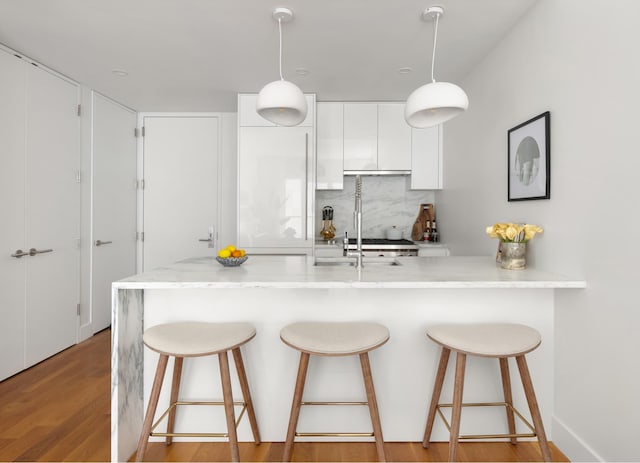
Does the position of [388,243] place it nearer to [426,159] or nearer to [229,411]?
[426,159]

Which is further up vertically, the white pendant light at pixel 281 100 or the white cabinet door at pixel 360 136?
the white cabinet door at pixel 360 136

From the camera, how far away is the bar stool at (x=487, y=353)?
159 cm

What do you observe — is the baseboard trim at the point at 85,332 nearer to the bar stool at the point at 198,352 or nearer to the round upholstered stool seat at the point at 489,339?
the bar stool at the point at 198,352

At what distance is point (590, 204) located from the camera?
1749 millimetres

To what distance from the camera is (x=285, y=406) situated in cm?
200

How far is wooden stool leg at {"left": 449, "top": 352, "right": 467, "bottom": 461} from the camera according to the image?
1.61 metres

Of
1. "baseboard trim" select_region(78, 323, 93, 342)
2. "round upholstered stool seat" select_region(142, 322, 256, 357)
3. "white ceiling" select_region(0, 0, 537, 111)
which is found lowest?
"baseboard trim" select_region(78, 323, 93, 342)

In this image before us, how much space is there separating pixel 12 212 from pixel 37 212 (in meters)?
0.23

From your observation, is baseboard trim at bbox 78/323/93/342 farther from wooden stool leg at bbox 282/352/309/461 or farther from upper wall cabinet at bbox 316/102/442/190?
wooden stool leg at bbox 282/352/309/461

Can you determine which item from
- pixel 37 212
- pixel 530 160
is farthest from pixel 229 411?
pixel 37 212

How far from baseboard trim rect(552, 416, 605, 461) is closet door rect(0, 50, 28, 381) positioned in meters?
3.46

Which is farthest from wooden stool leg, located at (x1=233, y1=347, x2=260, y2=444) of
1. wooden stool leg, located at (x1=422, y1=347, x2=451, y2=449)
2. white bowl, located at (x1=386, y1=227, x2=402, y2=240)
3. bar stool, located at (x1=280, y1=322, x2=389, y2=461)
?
white bowl, located at (x1=386, y1=227, x2=402, y2=240)

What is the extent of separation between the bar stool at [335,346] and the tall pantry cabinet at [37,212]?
2336 mm

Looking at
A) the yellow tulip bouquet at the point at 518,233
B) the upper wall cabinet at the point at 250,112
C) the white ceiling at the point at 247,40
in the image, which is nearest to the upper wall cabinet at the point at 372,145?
the upper wall cabinet at the point at 250,112
